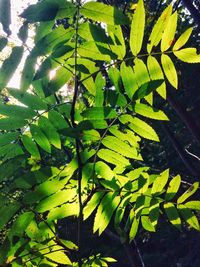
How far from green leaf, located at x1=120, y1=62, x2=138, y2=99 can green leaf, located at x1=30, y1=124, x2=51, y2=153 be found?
0.48 metres

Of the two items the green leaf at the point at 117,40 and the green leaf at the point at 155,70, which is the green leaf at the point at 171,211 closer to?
the green leaf at the point at 155,70

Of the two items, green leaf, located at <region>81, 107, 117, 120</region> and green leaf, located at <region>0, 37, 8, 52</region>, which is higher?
green leaf, located at <region>0, 37, 8, 52</region>

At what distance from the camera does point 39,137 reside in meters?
1.59

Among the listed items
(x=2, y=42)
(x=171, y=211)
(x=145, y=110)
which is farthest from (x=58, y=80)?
(x=171, y=211)

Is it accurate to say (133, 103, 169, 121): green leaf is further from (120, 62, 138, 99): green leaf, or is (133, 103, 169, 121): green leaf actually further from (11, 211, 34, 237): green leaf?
(11, 211, 34, 237): green leaf

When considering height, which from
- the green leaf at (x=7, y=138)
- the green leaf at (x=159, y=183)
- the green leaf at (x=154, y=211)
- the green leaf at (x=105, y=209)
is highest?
the green leaf at (x=7, y=138)

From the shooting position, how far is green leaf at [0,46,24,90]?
4.18 feet

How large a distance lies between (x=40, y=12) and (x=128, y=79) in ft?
1.52

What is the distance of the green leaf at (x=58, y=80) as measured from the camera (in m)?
1.36

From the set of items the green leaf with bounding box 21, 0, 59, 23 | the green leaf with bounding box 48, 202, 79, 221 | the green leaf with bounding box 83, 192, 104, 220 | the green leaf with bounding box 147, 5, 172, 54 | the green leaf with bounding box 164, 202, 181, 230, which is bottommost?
the green leaf with bounding box 164, 202, 181, 230

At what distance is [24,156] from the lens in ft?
5.14

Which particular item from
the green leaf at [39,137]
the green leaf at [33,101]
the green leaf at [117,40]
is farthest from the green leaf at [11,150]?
the green leaf at [117,40]

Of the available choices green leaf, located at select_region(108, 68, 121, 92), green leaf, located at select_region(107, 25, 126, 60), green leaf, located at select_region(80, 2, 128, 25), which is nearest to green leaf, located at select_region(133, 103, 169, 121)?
green leaf, located at select_region(108, 68, 121, 92)

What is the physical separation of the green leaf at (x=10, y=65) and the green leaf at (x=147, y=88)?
0.51 metres
